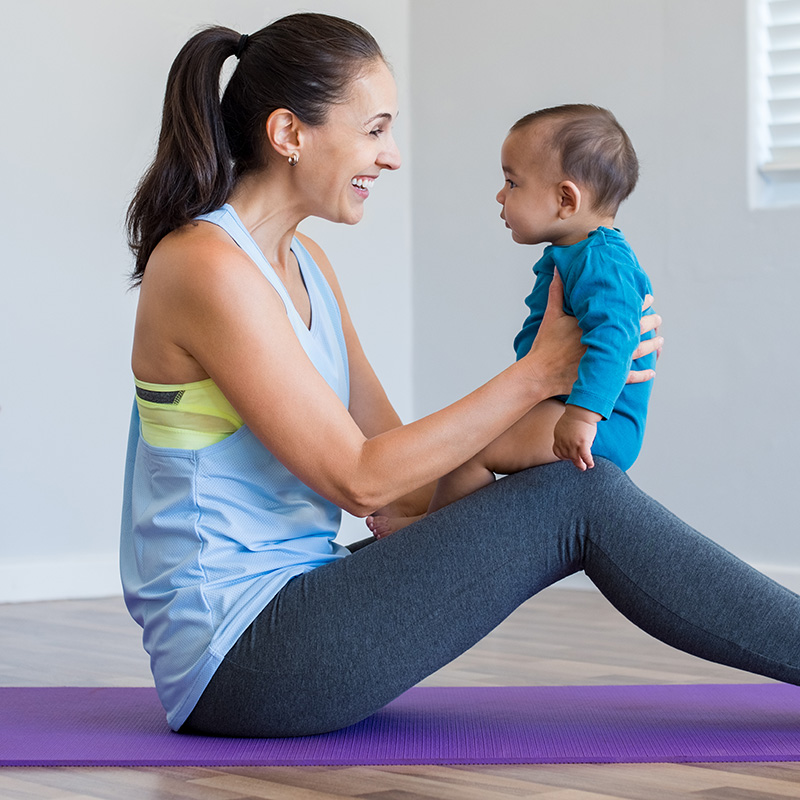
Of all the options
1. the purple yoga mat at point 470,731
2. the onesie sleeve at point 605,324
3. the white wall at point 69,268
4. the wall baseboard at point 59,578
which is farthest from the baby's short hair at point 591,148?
the wall baseboard at point 59,578

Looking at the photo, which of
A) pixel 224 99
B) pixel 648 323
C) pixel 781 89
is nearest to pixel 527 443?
pixel 648 323

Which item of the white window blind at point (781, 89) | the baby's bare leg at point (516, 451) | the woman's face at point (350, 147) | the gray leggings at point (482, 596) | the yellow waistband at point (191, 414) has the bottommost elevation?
the gray leggings at point (482, 596)

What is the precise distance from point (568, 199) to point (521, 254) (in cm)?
198

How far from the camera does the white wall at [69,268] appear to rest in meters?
3.28

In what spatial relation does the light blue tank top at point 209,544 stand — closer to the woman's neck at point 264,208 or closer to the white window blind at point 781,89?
the woman's neck at point 264,208

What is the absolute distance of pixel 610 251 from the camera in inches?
64.9

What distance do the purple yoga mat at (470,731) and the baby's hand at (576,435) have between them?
1.23ft

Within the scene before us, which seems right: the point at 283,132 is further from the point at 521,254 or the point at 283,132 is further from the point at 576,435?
the point at 521,254

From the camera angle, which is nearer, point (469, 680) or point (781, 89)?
point (469, 680)

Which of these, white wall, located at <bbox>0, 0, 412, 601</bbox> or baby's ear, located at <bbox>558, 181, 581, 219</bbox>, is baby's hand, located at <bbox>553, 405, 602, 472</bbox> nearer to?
baby's ear, located at <bbox>558, 181, 581, 219</bbox>

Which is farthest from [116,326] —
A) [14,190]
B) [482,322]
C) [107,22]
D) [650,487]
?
[650,487]

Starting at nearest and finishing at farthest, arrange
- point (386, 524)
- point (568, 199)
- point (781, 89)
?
point (568, 199) < point (386, 524) < point (781, 89)

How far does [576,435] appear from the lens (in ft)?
5.03

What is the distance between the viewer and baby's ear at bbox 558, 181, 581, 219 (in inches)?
68.1
